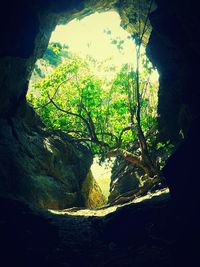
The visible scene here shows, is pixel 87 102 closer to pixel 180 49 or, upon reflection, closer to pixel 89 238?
pixel 180 49

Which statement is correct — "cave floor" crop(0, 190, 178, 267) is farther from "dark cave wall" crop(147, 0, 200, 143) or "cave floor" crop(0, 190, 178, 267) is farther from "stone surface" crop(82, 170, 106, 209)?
"stone surface" crop(82, 170, 106, 209)

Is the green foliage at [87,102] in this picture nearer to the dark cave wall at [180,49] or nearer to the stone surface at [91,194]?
the stone surface at [91,194]

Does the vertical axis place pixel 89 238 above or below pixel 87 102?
below

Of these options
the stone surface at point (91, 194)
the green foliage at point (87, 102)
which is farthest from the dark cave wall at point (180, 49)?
the stone surface at point (91, 194)

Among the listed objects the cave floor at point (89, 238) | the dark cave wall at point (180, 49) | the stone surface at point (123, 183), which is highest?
the dark cave wall at point (180, 49)

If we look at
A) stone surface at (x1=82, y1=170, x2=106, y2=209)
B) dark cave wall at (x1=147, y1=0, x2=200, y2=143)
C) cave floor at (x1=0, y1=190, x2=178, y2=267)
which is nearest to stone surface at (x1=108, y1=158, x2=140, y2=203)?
stone surface at (x1=82, y1=170, x2=106, y2=209)

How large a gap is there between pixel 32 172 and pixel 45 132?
5221 mm

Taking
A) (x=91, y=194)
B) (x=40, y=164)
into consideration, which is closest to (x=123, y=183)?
(x=91, y=194)

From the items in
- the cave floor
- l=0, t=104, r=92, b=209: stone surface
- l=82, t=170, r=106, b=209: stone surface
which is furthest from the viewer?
l=82, t=170, r=106, b=209: stone surface

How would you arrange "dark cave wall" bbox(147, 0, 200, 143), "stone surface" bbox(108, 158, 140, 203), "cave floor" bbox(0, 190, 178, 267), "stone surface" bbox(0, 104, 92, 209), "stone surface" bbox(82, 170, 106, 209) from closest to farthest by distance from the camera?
"cave floor" bbox(0, 190, 178, 267), "dark cave wall" bbox(147, 0, 200, 143), "stone surface" bbox(0, 104, 92, 209), "stone surface" bbox(108, 158, 140, 203), "stone surface" bbox(82, 170, 106, 209)

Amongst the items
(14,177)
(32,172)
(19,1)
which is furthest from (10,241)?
(19,1)

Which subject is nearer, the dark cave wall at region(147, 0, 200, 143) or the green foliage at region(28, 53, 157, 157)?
the dark cave wall at region(147, 0, 200, 143)

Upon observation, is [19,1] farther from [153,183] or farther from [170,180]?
[153,183]

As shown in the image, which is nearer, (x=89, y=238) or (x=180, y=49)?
(x=89, y=238)
